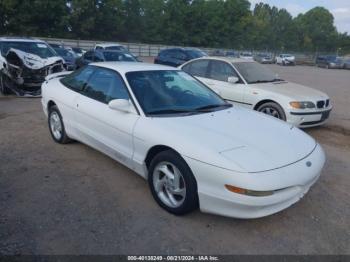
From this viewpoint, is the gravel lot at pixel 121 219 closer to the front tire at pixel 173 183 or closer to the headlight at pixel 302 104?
the front tire at pixel 173 183

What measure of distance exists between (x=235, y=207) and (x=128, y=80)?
2.07 metres

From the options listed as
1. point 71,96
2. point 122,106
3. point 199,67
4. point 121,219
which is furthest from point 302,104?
point 121,219

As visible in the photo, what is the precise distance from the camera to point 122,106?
3.73 metres

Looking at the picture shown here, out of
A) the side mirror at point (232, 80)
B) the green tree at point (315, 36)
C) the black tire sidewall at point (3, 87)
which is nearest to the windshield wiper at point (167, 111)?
the side mirror at point (232, 80)

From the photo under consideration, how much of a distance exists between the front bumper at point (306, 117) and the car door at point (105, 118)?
3.72m

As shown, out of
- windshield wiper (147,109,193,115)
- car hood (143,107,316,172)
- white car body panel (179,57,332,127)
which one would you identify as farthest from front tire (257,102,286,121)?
windshield wiper (147,109,193,115)

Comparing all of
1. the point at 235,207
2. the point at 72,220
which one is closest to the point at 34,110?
the point at 72,220

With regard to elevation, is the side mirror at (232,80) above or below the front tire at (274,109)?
above

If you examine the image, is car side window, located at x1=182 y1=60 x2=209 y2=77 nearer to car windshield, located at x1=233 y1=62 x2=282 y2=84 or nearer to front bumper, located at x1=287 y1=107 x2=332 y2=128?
car windshield, located at x1=233 y1=62 x2=282 y2=84

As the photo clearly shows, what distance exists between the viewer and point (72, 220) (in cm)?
325

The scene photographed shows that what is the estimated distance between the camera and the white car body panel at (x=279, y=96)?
251 inches

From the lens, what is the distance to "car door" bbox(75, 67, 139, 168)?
3.80 m

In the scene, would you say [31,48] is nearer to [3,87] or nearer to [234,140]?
[3,87]

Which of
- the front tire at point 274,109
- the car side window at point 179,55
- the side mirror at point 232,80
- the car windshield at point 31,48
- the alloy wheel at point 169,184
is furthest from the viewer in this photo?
the car side window at point 179,55
